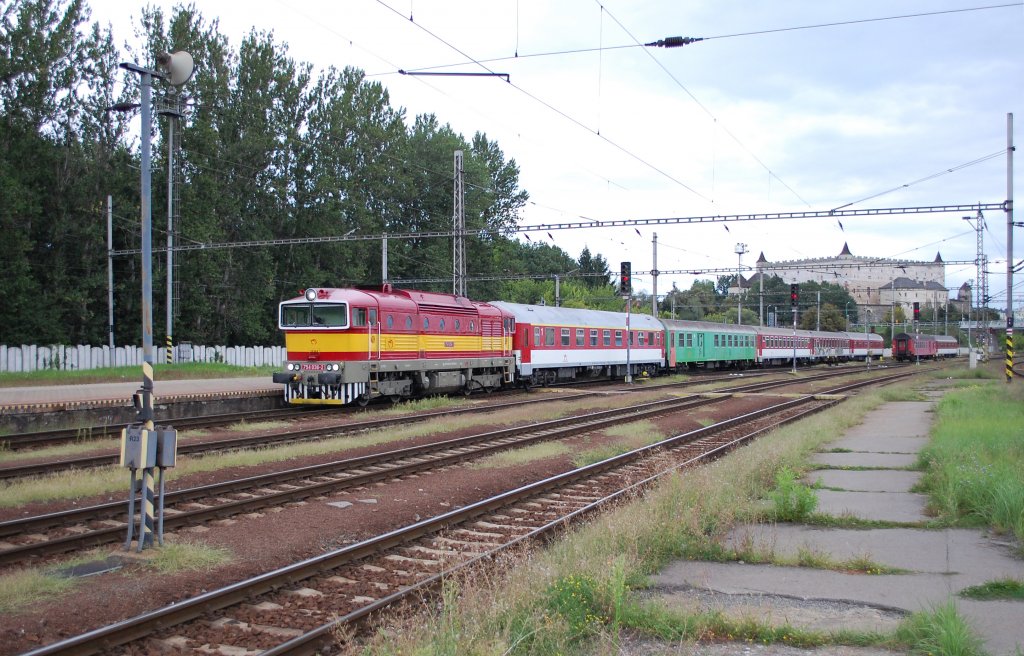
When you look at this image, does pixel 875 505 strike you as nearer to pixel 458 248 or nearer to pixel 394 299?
pixel 394 299

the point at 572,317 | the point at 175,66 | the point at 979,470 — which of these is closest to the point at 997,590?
the point at 979,470

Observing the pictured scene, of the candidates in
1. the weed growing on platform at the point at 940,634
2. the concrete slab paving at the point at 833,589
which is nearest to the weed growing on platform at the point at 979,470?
the concrete slab paving at the point at 833,589

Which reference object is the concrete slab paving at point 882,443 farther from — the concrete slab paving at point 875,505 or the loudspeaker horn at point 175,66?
the loudspeaker horn at point 175,66

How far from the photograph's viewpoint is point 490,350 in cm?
3084

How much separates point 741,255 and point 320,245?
33991mm

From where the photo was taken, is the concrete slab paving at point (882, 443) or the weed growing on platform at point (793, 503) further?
→ the concrete slab paving at point (882, 443)

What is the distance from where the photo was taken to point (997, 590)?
6.42 metres

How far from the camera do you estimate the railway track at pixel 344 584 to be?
20.0 feet

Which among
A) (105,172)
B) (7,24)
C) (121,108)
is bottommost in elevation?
(121,108)

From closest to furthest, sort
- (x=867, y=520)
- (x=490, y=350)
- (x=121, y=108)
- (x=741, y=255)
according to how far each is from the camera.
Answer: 1. (x=867, y=520)
2. (x=121, y=108)
3. (x=490, y=350)
4. (x=741, y=255)

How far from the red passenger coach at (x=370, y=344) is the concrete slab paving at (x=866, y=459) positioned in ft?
43.2

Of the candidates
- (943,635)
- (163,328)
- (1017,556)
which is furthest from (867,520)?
(163,328)

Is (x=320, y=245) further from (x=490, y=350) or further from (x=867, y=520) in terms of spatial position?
(x=867, y=520)

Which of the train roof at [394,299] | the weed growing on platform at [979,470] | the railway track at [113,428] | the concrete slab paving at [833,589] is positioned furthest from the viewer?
the train roof at [394,299]
